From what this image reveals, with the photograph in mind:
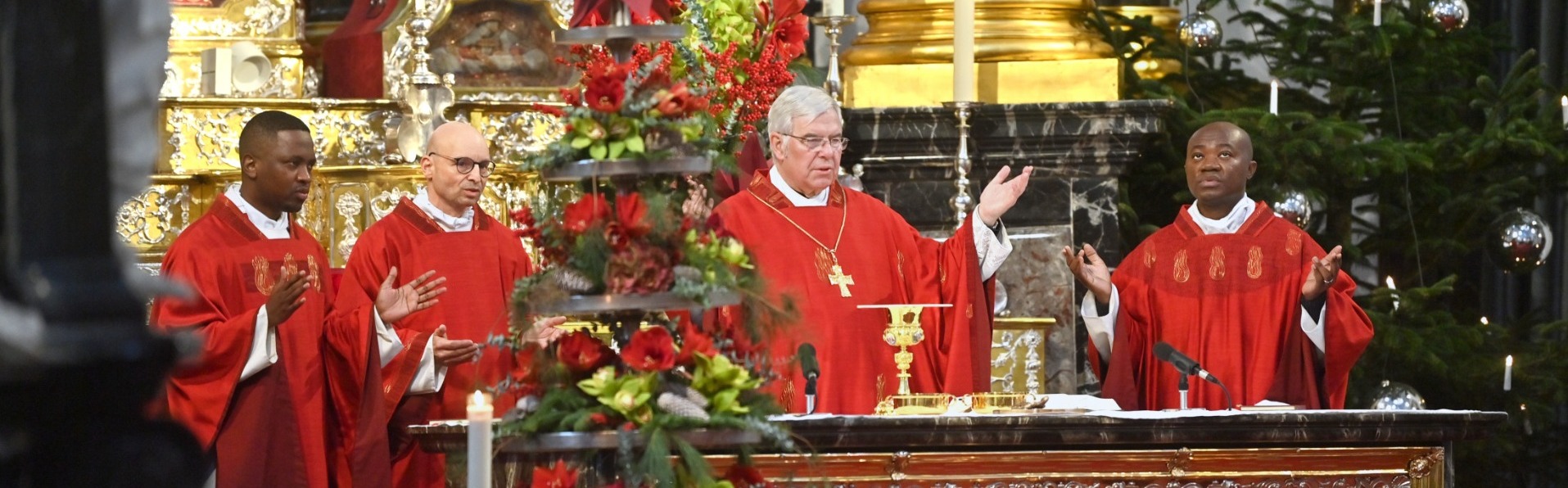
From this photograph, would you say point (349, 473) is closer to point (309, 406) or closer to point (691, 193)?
point (309, 406)

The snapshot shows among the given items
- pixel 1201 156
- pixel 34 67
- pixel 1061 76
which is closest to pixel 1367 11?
pixel 1061 76

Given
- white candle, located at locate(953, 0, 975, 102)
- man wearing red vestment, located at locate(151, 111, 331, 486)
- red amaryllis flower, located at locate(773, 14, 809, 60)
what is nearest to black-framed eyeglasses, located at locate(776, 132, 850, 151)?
red amaryllis flower, located at locate(773, 14, 809, 60)

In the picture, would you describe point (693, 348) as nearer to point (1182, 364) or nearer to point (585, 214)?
point (585, 214)

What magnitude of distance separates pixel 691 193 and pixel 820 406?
2183 mm

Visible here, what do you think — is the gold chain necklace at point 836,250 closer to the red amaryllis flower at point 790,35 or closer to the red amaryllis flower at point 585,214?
the red amaryllis flower at point 790,35

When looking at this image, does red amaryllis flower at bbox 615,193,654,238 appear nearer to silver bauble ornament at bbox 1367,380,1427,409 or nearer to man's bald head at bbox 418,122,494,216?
man's bald head at bbox 418,122,494,216

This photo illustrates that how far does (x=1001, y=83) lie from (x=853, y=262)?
2.14 metres

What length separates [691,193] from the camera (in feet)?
14.0

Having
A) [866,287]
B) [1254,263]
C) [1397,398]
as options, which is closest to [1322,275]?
[1254,263]

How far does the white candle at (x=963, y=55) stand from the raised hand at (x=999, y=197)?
0.79 meters

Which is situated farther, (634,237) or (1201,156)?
(1201,156)

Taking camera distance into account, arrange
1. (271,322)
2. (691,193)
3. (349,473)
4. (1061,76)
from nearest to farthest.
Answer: (691,193)
(271,322)
(349,473)
(1061,76)

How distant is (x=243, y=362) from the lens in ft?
20.3

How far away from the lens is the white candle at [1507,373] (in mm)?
7816
